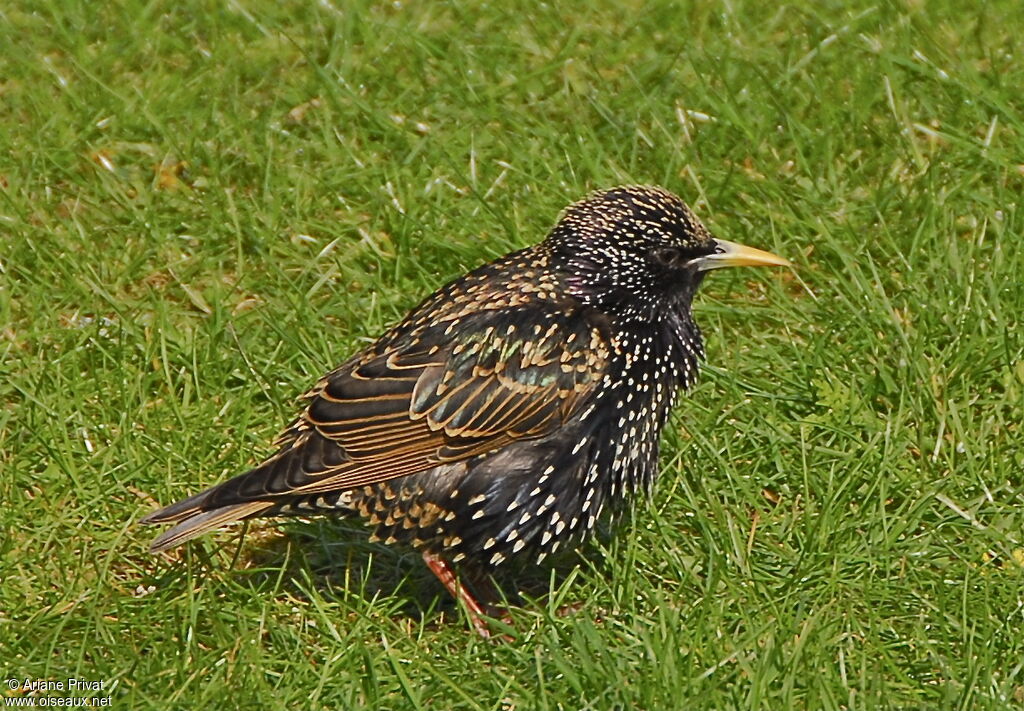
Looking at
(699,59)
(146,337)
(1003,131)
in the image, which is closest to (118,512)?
(146,337)

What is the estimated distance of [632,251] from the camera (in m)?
4.82

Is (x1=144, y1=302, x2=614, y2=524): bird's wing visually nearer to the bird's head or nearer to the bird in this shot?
the bird

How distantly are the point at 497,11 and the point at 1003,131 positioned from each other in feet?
7.54

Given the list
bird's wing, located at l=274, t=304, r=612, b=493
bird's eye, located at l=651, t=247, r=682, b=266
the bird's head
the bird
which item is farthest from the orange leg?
bird's eye, located at l=651, t=247, r=682, b=266

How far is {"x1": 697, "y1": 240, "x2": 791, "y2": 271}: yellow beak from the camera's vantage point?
194 inches

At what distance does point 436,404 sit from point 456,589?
56 cm

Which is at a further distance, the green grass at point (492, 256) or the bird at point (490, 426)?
the bird at point (490, 426)

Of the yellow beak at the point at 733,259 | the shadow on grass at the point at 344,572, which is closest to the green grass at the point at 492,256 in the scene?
the shadow on grass at the point at 344,572

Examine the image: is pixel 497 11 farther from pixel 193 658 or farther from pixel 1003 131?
pixel 193 658

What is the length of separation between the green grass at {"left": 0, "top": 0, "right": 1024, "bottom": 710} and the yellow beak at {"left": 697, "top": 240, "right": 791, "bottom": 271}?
21.0 inches

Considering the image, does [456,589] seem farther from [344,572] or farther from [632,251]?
[632,251]

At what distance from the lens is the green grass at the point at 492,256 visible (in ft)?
14.3

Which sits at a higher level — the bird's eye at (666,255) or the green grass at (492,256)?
the bird's eye at (666,255)

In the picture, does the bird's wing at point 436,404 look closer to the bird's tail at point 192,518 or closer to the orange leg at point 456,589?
the bird's tail at point 192,518
